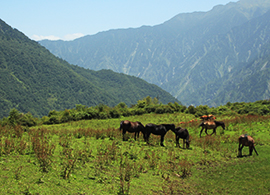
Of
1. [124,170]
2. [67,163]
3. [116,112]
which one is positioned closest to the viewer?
[67,163]

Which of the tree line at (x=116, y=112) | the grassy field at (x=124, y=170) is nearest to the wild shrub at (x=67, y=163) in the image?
the grassy field at (x=124, y=170)

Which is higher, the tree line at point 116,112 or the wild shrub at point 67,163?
the tree line at point 116,112

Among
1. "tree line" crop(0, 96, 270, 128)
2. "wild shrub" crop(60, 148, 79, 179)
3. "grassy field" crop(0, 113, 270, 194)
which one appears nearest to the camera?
"grassy field" crop(0, 113, 270, 194)

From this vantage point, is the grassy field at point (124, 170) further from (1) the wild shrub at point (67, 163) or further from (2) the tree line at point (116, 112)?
(2) the tree line at point (116, 112)

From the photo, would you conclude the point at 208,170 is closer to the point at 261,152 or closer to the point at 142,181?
the point at 142,181

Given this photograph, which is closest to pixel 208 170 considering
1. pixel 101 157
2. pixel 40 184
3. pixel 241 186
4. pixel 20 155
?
pixel 241 186

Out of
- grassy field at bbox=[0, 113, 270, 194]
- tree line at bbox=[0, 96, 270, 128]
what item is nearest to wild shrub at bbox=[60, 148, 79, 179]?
grassy field at bbox=[0, 113, 270, 194]

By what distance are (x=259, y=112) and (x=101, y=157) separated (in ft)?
118

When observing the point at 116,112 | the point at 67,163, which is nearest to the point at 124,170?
the point at 67,163

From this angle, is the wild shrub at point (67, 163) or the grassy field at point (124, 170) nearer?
the grassy field at point (124, 170)

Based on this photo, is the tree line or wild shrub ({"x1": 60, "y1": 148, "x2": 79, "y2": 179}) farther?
the tree line

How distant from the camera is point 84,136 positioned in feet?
64.6

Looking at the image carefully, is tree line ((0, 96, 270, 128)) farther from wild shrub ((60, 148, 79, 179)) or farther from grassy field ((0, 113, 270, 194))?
wild shrub ((60, 148, 79, 179))

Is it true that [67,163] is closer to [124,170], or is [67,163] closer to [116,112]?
[124,170]
